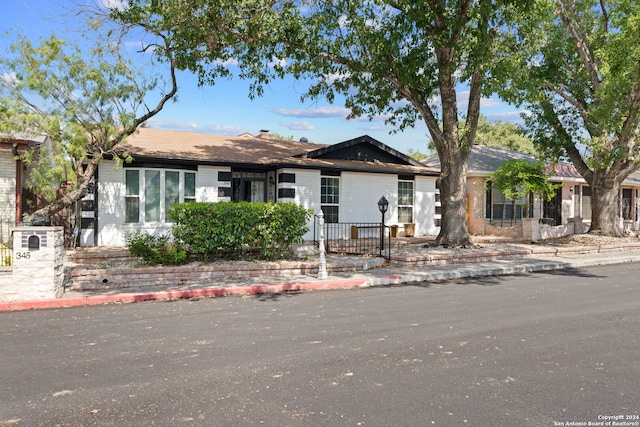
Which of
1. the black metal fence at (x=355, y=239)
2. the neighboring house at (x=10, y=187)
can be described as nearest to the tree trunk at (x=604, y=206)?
the black metal fence at (x=355, y=239)

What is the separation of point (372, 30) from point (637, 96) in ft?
36.9

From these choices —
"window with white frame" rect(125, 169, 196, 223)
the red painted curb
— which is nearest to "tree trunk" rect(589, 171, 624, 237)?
the red painted curb

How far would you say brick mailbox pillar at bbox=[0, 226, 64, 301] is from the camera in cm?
881

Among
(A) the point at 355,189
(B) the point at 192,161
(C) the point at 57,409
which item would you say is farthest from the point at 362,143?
(C) the point at 57,409

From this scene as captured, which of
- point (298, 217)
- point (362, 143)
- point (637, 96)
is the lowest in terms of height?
point (298, 217)

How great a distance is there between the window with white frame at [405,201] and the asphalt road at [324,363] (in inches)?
458

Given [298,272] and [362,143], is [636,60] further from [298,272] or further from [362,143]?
[298,272]

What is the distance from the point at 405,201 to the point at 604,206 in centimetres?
899

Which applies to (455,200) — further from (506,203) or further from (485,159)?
(485,159)

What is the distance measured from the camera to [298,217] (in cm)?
1288

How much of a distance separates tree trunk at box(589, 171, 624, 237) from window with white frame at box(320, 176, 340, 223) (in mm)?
11924

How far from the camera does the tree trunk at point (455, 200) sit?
16250 mm

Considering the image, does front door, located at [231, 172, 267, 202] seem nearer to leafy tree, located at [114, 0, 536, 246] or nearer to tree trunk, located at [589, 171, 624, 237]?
leafy tree, located at [114, 0, 536, 246]

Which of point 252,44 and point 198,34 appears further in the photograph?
point 252,44
